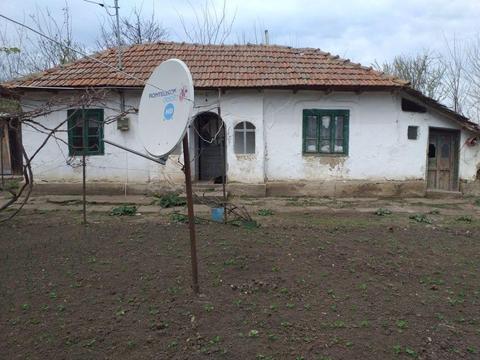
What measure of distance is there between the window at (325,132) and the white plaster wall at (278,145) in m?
0.16

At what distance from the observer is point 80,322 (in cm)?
362

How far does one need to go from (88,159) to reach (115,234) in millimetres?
4591

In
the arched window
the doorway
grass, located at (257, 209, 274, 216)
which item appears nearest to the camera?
grass, located at (257, 209, 274, 216)

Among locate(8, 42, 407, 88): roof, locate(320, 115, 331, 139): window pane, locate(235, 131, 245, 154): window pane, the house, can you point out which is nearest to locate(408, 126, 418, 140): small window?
the house

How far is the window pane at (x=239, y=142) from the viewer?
10.5 meters

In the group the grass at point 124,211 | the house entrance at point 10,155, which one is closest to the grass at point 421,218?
the grass at point 124,211

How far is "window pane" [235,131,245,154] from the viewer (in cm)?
1048

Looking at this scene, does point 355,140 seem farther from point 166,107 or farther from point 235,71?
point 166,107

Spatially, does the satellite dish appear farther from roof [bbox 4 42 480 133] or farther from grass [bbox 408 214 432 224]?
grass [bbox 408 214 432 224]

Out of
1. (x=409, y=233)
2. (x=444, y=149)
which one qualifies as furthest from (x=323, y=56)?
(x=409, y=233)

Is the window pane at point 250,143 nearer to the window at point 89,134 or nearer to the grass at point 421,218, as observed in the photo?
the window at point 89,134

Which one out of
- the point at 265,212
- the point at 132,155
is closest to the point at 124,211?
the point at 132,155

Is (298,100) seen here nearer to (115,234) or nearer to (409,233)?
(409,233)

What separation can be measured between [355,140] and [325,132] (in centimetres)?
83
